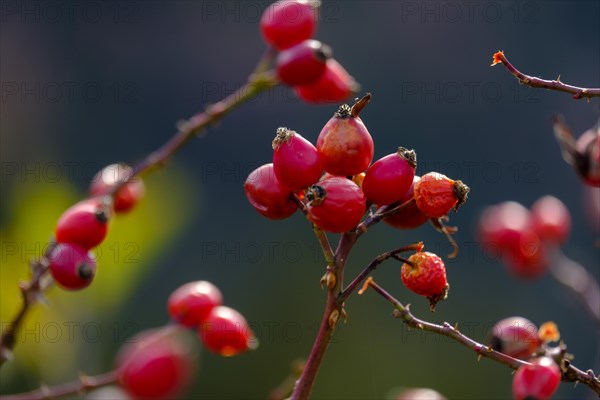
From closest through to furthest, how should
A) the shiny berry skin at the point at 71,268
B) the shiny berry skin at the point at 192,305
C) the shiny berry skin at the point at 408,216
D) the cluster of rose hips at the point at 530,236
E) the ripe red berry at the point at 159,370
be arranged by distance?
the ripe red berry at the point at 159,370, the shiny berry skin at the point at 408,216, the shiny berry skin at the point at 71,268, the shiny berry skin at the point at 192,305, the cluster of rose hips at the point at 530,236

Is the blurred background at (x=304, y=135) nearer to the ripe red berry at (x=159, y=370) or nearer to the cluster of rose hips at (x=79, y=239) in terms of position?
the cluster of rose hips at (x=79, y=239)

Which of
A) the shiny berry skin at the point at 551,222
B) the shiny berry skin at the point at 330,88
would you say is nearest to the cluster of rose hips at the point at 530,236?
the shiny berry skin at the point at 551,222

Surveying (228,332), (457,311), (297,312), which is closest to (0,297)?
(228,332)

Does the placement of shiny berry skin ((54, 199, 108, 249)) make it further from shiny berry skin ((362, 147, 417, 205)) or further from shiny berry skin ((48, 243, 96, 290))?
shiny berry skin ((362, 147, 417, 205))

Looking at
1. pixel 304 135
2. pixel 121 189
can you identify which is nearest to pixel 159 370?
pixel 121 189

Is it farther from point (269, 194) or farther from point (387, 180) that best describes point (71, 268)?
point (387, 180)

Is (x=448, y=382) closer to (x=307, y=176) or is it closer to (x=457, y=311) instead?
(x=457, y=311)

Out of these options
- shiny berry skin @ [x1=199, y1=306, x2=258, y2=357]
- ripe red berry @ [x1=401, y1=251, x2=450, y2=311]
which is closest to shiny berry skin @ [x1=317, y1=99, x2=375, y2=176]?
ripe red berry @ [x1=401, y1=251, x2=450, y2=311]
